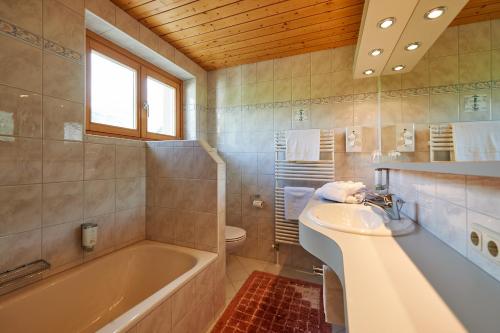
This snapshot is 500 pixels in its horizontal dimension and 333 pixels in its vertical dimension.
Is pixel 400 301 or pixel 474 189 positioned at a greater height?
pixel 474 189

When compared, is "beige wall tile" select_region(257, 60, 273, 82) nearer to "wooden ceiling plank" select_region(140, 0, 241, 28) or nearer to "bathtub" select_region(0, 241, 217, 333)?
"wooden ceiling plank" select_region(140, 0, 241, 28)

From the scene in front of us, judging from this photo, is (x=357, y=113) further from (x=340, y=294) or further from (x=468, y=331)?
(x=468, y=331)

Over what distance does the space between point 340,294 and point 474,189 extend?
0.71 meters

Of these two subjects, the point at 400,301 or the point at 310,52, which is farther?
the point at 310,52

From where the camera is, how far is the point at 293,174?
2.26 m

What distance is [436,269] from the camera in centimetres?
60

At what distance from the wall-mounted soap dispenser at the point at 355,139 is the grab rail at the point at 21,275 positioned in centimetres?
239

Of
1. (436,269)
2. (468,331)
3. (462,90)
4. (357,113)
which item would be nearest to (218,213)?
(436,269)

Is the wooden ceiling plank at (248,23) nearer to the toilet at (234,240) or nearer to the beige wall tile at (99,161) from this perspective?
the beige wall tile at (99,161)

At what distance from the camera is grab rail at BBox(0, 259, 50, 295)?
1085 mm

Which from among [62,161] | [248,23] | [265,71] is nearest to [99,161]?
[62,161]

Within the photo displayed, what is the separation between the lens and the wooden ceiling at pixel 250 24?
1622mm

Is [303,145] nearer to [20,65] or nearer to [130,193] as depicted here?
[130,193]

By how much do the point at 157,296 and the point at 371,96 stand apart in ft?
7.62
